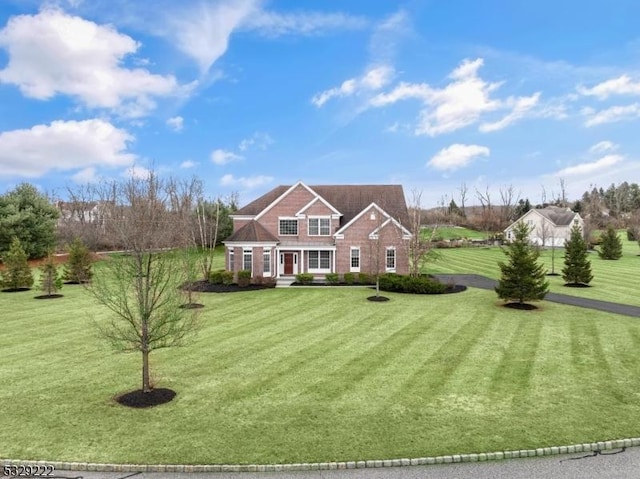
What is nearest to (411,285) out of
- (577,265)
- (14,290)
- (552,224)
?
(577,265)

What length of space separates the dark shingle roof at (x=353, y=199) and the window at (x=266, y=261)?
16.4 feet

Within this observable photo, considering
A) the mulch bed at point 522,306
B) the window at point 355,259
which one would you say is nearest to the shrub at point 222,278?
the window at point 355,259

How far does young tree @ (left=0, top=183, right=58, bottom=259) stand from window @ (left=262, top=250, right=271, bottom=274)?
23642 mm

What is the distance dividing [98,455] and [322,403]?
16.6 ft

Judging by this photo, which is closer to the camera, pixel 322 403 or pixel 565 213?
pixel 322 403

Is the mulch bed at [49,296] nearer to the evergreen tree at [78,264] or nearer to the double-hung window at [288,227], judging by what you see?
the evergreen tree at [78,264]

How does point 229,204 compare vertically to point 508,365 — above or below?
above

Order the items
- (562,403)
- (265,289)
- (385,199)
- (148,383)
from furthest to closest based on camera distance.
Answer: (385,199) < (265,289) < (148,383) < (562,403)

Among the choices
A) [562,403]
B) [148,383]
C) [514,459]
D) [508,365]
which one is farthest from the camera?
[508,365]

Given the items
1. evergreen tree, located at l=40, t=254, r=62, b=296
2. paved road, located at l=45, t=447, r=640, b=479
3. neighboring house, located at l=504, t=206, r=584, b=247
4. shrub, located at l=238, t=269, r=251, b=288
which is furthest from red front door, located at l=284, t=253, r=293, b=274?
neighboring house, located at l=504, t=206, r=584, b=247

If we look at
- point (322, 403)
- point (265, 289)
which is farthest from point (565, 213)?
point (322, 403)

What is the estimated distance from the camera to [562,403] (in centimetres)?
1107

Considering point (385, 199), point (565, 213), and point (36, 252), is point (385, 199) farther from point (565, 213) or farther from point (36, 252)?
point (565, 213)

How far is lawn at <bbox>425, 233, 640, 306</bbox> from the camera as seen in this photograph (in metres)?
28.1
